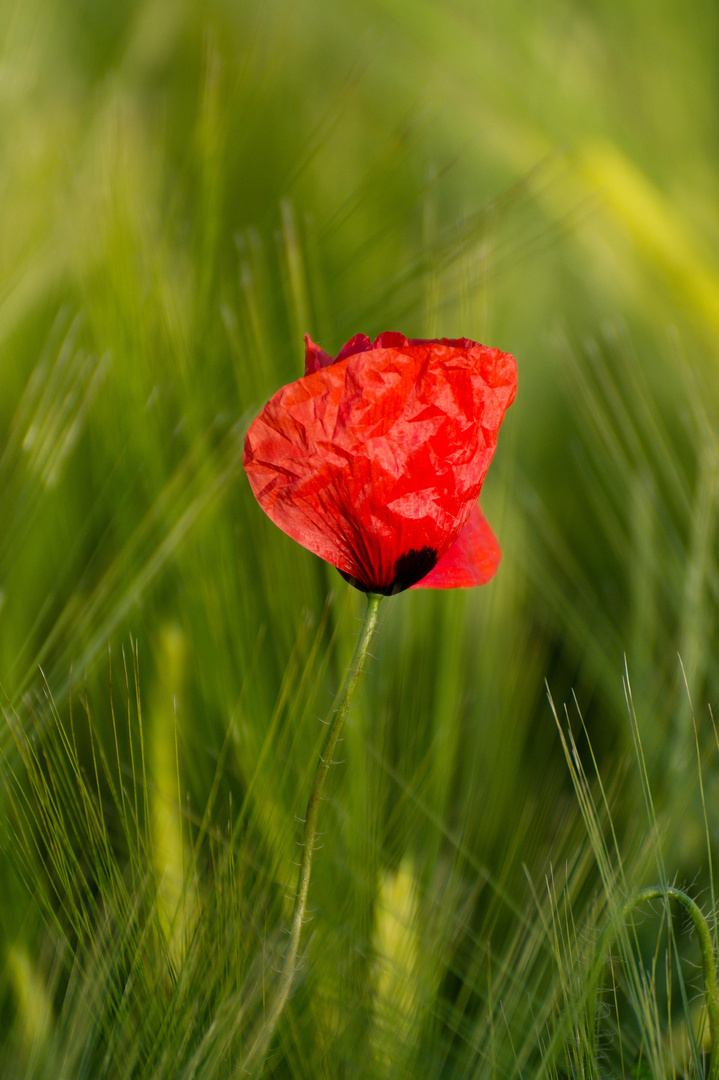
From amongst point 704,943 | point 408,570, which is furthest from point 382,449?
point 704,943

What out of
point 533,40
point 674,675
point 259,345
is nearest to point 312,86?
point 533,40

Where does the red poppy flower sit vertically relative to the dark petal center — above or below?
above

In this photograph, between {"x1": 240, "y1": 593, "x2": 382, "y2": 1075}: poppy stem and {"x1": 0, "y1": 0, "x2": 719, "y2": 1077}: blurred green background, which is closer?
{"x1": 240, "y1": 593, "x2": 382, "y2": 1075}: poppy stem

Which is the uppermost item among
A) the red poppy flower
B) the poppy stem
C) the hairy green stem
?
the red poppy flower

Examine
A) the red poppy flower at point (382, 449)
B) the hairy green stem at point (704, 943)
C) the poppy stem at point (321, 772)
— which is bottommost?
the hairy green stem at point (704, 943)

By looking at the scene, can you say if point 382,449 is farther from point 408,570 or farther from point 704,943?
point 704,943

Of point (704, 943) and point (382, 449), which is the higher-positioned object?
point (382, 449)

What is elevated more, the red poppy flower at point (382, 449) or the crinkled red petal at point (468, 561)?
the red poppy flower at point (382, 449)
